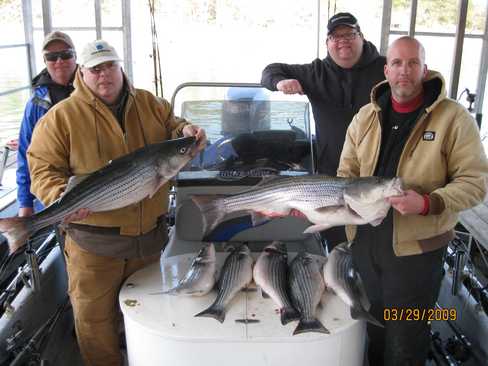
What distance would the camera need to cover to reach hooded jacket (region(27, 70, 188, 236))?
106 inches

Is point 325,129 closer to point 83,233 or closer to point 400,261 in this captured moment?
point 400,261

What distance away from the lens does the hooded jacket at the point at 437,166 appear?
7.81 feet

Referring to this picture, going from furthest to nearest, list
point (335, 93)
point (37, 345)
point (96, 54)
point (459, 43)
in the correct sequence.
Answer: point (459, 43) → point (335, 93) → point (37, 345) → point (96, 54)

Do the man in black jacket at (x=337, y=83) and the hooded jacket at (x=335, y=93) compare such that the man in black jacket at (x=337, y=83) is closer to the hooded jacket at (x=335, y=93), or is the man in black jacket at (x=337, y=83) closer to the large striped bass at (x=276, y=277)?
the hooded jacket at (x=335, y=93)

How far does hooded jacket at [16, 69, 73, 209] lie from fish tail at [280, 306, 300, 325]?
7.06 ft

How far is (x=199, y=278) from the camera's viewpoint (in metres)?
2.65

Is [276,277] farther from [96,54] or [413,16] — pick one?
[413,16]

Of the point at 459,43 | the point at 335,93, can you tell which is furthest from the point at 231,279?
the point at 459,43

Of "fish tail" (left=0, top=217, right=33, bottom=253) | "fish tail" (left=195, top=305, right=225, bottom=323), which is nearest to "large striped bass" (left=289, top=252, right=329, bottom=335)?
"fish tail" (left=195, top=305, right=225, bottom=323)

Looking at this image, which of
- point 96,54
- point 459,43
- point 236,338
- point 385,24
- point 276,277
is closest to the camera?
point 236,338

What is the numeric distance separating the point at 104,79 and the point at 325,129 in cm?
158

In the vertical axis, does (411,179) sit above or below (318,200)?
above

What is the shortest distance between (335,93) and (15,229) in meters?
2.24
